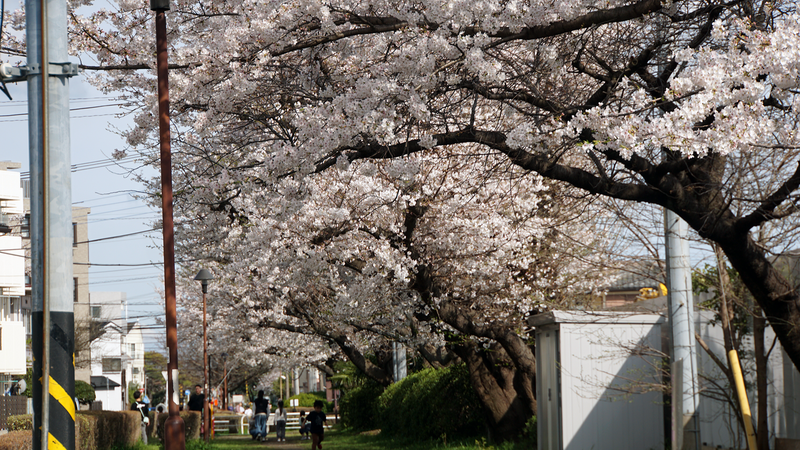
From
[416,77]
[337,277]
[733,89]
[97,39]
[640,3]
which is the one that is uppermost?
[97,39]

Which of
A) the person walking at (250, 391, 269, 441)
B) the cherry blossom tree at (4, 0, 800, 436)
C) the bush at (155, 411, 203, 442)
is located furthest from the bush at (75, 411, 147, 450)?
the person walking at (250, 391, 269, 441)

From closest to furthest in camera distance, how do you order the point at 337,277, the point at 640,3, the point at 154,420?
the point at 640,3 → the point at 337,277 → the point at 154,420

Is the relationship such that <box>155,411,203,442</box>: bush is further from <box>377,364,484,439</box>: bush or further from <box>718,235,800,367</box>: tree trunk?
<box>718,235,800,367</box>: tree trunk

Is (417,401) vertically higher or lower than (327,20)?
lower

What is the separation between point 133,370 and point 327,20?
110409 mm

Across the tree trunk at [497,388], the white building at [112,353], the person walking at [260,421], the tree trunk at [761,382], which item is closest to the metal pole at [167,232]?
the tree trunk at [761,382]

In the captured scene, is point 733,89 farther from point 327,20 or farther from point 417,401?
point 417,401

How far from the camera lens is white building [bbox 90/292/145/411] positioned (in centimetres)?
7775

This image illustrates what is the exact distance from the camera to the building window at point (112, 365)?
89.2m

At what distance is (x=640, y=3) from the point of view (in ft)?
24.4

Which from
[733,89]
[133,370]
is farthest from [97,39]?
[133,370]

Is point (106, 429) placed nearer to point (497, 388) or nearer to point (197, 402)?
point (497, 388)

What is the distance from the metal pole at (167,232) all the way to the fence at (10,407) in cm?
1800

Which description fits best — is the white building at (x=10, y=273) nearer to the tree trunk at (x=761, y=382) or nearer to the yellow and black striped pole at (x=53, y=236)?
the yellow and black striped pole at (x=53, y=236)
